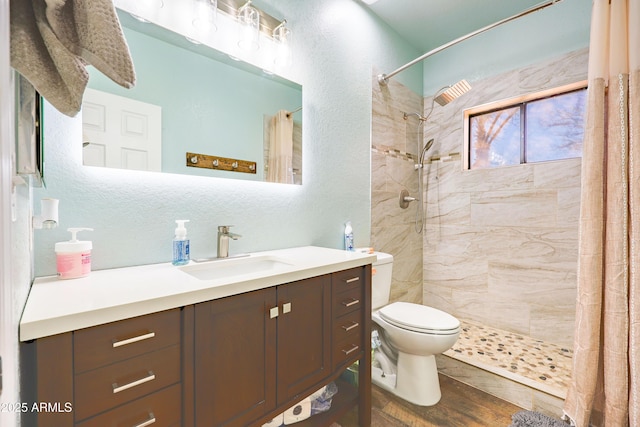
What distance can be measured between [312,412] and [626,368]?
1.51 m

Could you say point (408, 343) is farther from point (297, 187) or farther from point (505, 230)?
point (505, 230)

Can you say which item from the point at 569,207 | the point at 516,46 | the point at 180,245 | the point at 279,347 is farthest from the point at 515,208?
the point at 180,245

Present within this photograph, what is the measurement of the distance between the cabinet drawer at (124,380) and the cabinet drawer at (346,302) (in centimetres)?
69

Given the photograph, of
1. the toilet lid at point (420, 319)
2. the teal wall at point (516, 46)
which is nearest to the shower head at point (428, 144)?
the teal wall at point (516, 46)

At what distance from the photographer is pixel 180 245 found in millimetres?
1242

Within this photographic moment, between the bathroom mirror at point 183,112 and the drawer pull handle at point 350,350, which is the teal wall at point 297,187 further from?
the drawer pull handle at point 350,350

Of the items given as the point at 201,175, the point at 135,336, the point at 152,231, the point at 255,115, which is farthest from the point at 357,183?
the point at 135,336

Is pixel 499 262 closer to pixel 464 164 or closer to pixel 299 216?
pixel 464 164

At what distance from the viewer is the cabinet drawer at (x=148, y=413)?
73 centimetres

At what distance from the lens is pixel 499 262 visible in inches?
96.9

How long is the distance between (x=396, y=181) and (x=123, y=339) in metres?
2.21

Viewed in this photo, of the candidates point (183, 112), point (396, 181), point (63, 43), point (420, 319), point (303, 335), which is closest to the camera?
point (63, 43)

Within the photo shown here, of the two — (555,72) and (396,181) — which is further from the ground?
(555,72)

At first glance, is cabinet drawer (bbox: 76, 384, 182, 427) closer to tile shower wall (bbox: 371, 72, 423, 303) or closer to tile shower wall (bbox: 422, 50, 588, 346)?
tile shower wall (bbox: 371, 72, 423, 303)
